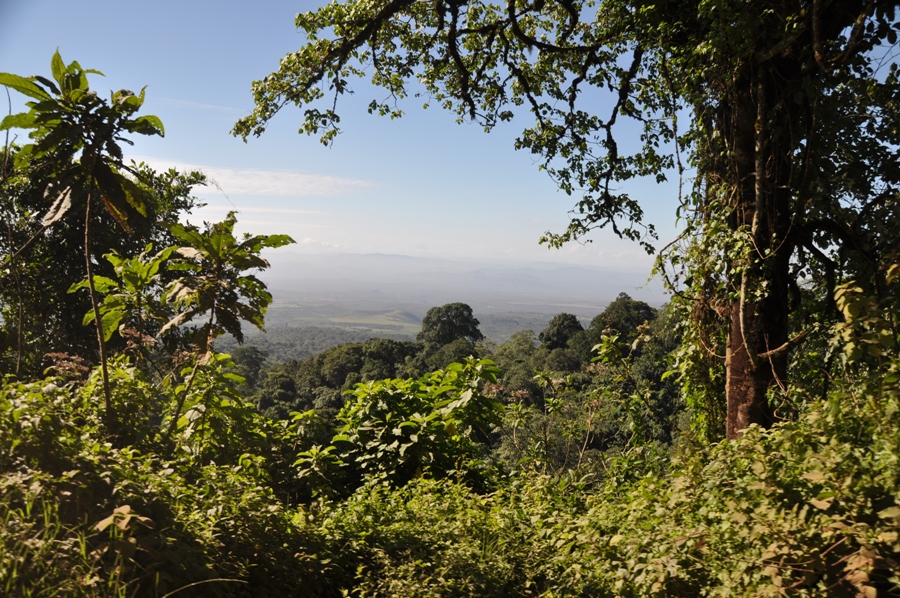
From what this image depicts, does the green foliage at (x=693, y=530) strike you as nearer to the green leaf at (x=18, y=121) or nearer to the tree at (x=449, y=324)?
the green leaf at (x=18, y=121)

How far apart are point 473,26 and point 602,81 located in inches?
70.4

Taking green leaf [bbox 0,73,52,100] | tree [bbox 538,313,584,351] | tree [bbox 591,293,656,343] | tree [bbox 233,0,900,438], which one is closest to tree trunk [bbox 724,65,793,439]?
tree [bbox 233,0,900,438]

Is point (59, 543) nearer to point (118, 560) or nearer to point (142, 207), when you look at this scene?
point (118, 560)

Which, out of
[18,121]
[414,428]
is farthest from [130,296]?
[414,428]

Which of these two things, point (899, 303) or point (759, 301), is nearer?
point (899, 303)

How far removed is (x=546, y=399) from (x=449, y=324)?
4179 centimetres

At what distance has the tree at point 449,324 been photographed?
46.6 m

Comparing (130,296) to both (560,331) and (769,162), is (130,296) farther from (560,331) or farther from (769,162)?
(560,331)

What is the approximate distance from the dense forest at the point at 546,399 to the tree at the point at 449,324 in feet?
130

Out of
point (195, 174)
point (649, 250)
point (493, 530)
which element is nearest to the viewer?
point (493, 530)

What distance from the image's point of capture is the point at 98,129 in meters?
3.64

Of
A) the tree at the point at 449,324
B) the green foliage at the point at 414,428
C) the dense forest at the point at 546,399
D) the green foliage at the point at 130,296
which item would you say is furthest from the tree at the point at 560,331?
the green foliage at the point at 130,296

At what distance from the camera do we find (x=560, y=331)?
1419 inches

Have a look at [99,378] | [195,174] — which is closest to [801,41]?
[99,378]
